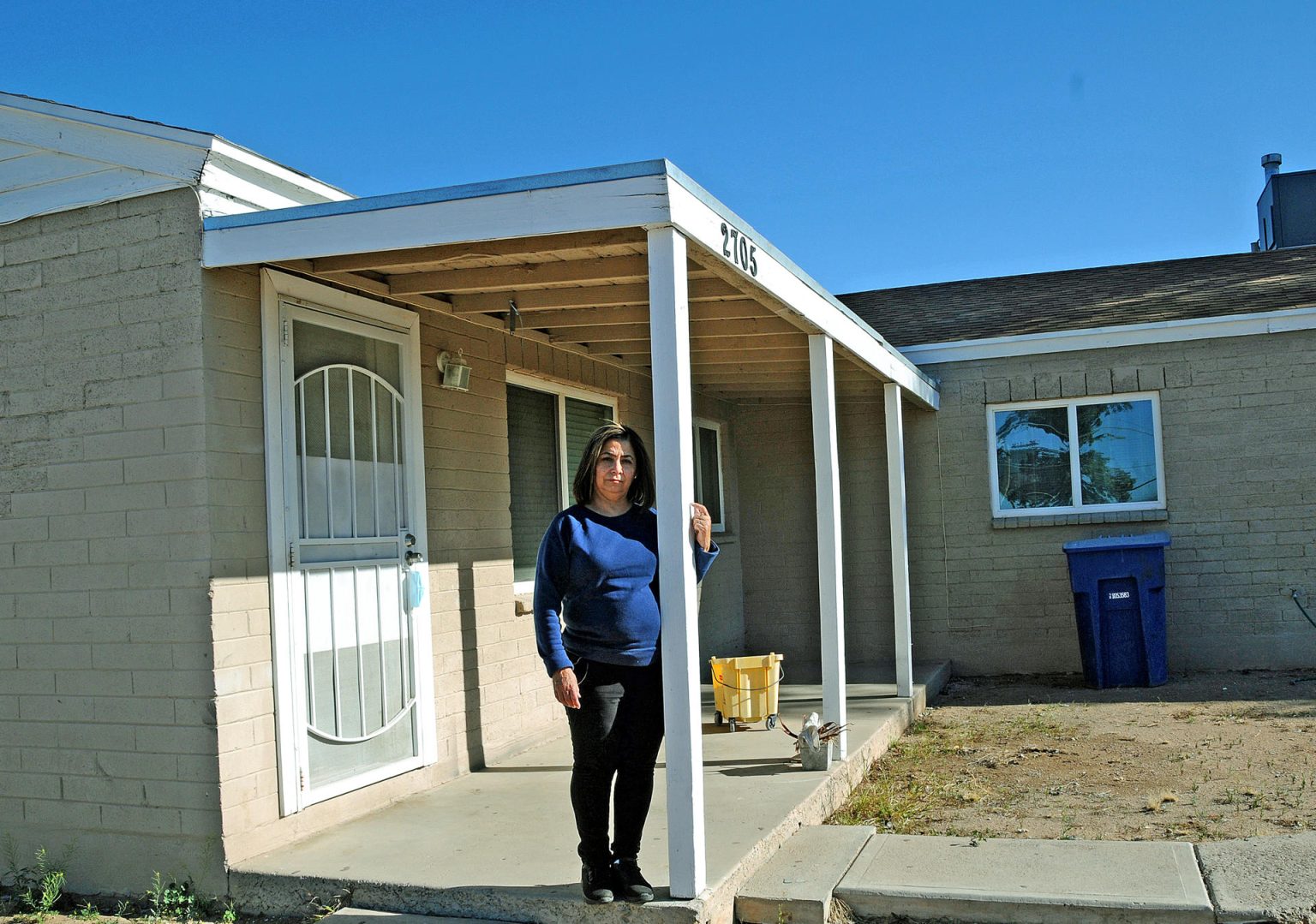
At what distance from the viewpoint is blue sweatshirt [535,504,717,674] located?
4.07 meters

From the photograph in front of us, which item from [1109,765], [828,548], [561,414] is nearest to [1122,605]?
[1109,765]

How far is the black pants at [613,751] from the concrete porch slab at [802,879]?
1.87 feet

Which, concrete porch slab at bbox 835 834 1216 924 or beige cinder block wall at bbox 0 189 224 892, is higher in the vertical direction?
beige cinder block wall at bbox 0 189 224 892

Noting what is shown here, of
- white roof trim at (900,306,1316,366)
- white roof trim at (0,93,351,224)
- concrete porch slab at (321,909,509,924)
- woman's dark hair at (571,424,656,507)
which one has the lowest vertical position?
concrete porch slab at (321,909,509,924)

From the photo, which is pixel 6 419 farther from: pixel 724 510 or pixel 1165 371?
pixel 1165 371

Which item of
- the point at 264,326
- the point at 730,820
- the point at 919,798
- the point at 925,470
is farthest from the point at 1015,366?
the point at 264,326

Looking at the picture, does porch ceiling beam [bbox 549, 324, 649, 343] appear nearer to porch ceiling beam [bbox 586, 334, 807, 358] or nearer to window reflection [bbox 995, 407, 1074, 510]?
porch ceiling beam [bbox 586, 334, 807, 358]

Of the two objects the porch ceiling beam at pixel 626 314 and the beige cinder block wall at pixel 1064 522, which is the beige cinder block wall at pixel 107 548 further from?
the beige cinder block wall at pixel 1064 522

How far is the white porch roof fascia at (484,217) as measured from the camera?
4.14 meters

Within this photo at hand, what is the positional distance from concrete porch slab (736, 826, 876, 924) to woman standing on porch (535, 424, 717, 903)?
1.62 feet

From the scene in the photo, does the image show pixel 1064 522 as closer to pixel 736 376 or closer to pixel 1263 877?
pixel 736 376

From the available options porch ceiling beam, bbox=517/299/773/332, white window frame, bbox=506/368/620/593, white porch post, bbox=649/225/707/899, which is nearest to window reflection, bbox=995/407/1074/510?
→ white window frame, bbox=506/368/620/593

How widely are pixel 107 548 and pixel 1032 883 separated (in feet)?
12.7

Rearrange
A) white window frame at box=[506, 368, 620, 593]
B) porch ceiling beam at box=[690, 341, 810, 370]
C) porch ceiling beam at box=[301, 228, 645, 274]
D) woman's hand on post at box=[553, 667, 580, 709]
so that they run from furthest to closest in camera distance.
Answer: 1. porch ceiling beam at box=[690, 341, 810, 370]
2. white window frame at box=[506, 368, 620, 593]
3. porch ceiling beam at box=[301, 228, 645, 274]
4. woman's hand on post at box=[553, 667, 580, 709]
